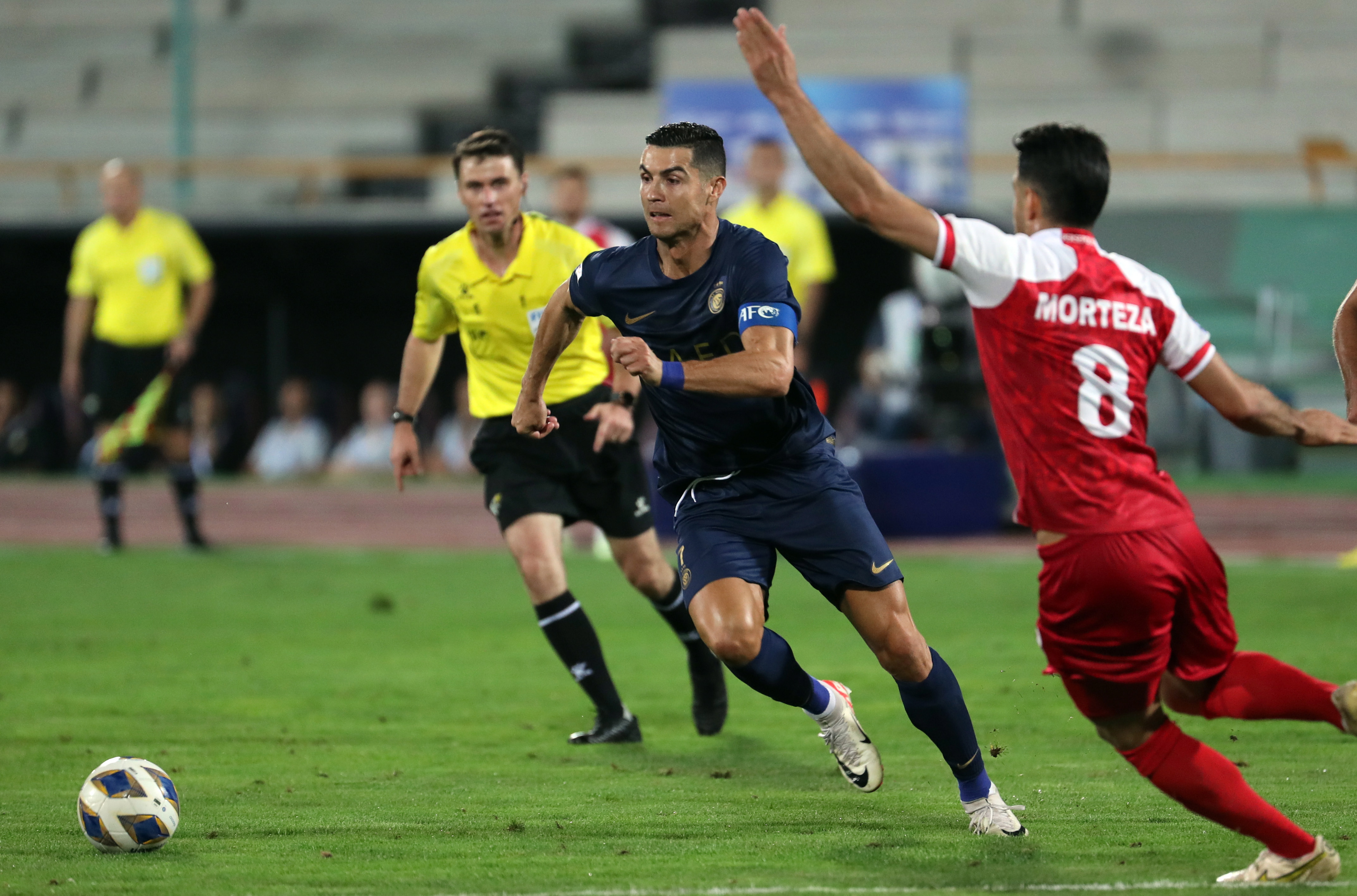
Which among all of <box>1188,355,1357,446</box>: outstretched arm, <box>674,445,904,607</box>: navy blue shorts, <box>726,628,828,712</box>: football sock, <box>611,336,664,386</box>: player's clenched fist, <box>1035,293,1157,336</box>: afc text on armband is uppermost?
<box>1035,293,1157,336</box>: afc text on armband

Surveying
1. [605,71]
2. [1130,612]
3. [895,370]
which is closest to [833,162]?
[1130,612]

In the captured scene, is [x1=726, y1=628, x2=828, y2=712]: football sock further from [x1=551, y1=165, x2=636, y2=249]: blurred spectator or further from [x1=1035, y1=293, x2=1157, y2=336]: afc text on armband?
[x1=551, y1=165, x2=636, y2=249]: blurred spectator

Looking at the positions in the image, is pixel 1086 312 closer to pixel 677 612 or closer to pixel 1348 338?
pixel 1348 338

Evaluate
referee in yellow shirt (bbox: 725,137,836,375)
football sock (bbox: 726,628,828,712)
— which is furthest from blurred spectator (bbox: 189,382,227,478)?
football sock (bbox: 726,628,828,712)

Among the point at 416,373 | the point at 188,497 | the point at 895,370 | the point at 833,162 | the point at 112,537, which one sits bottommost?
the point at 112,537

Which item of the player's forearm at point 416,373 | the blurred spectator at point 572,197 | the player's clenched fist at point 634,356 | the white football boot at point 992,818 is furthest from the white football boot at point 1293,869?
the blurred spectator at point 572,197

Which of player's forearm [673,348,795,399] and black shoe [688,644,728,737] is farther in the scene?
black shoe [688,644,728,737]

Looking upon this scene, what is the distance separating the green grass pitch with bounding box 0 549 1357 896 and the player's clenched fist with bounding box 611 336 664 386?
4.22 feet

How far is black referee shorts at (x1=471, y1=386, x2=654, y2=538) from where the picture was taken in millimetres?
6141

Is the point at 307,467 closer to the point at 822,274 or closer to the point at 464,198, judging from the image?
the point at 822,274

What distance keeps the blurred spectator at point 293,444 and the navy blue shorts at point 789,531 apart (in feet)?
51.1

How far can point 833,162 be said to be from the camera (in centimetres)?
366

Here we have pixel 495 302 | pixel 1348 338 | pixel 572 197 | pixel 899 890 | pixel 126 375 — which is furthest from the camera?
pixel 126 375

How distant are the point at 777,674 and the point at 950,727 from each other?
525 mm
